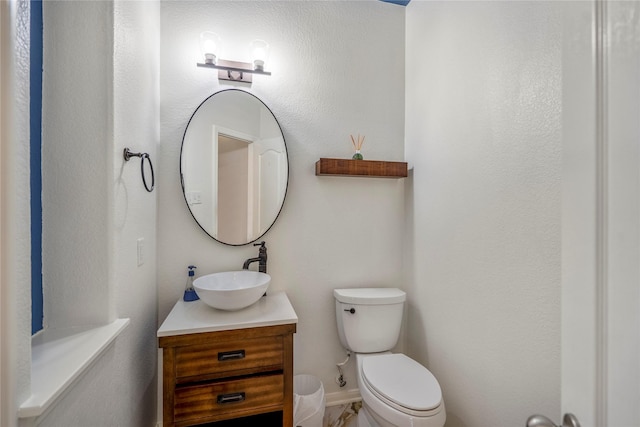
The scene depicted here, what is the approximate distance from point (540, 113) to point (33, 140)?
179cm

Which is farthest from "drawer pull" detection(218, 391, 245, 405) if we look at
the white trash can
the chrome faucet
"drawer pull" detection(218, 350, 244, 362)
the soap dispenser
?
the chrome faucet

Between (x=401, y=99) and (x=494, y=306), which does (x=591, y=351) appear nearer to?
(x=494, y=306)

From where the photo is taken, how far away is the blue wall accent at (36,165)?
0.92 m

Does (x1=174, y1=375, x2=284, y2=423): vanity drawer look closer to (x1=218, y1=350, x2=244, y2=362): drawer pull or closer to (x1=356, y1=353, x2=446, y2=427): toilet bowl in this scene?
(x1=218, y1=350, x2=244, y2=362): drawer pull

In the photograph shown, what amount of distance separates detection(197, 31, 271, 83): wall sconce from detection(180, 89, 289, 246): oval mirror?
0.33 ft

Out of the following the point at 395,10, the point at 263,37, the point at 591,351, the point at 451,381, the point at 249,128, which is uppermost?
the point at 395,10

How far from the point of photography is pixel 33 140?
94 cm

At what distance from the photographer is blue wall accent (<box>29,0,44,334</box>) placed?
924mm

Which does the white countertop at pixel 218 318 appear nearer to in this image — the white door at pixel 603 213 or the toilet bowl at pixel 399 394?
the toilet bowl at pixel 399 394

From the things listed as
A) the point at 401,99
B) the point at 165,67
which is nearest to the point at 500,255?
the point at 401,99

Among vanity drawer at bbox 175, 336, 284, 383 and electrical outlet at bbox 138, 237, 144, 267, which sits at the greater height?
electrical outlet at bbox 138, 237, 144, 267

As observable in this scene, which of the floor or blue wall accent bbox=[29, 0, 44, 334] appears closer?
blue wall accent bbox=[29, 0, 44, 334]

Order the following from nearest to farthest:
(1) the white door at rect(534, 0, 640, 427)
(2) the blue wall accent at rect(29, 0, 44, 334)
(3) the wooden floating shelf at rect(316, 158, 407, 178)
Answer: (1) the white door at rect(534, 0, 640, 427)
(2) the blue wall accent at rect(29, 0, 44, 334)
(3) the wooden floating shelf at rect(316, 158, 407, 178)

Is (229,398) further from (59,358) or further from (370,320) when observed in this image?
(370,320)
